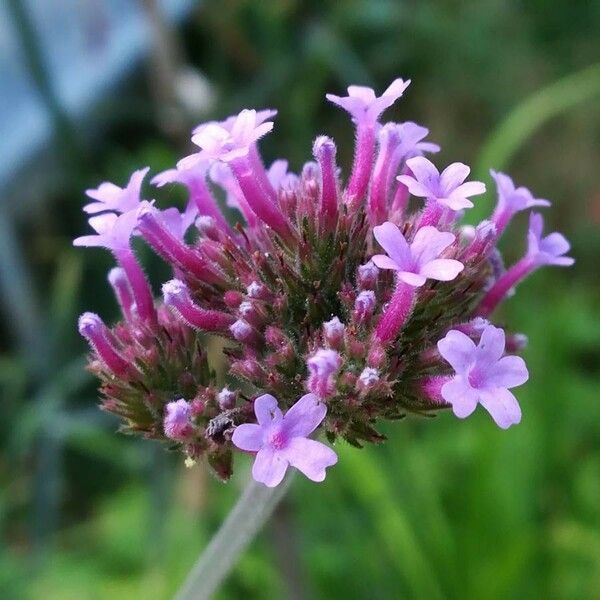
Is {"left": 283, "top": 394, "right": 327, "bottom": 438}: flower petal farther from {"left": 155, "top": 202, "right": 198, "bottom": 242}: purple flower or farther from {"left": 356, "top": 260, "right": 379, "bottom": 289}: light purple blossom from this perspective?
{"left": 155, "top": 202, "right": 198, "bottom": 242}: purple flower

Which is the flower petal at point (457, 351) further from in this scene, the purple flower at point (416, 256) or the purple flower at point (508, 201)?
the purple flower at point (508, 201)

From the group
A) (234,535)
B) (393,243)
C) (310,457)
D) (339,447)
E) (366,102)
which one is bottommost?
(339,447)

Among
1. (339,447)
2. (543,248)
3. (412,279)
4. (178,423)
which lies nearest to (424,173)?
(412,279)

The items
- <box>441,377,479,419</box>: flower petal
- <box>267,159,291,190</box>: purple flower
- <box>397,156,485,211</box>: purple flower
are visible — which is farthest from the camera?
<box>267,159,291,190</box>: purple flower

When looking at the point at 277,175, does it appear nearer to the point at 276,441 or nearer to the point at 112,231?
the point at 112,231

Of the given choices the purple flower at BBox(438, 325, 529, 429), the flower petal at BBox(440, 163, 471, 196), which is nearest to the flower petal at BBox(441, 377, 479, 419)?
the purple flower at BBox(438, 325, 529, 429)

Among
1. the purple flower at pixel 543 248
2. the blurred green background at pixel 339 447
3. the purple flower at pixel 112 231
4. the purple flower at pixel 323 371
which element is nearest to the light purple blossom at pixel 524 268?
the purple flower at pixel 543 248

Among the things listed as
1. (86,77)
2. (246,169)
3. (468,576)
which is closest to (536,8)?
(86,77)

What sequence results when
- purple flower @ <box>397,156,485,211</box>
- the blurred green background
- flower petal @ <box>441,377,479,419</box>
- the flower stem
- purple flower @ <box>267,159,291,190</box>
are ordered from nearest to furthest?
flower petal @ <box>441,377,479,419</box> < purple flower @ <box>397,156,485,211</box> < the flower stem < purple flower @ <box>267,159,291,190</box> < the blurred green background
